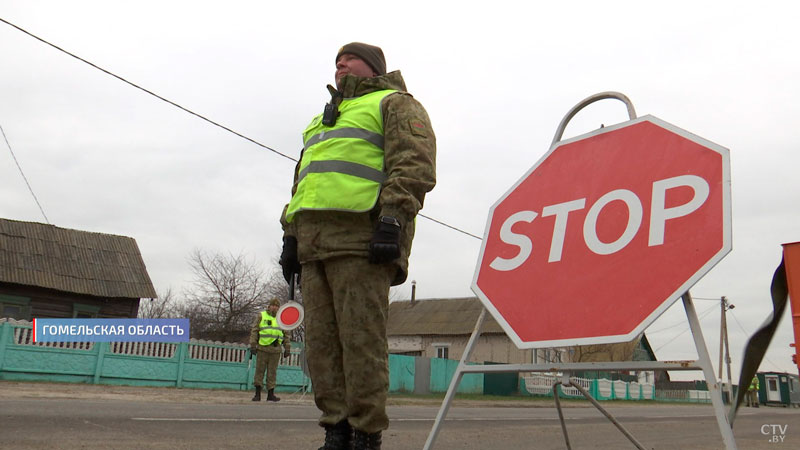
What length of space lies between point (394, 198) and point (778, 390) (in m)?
40.8

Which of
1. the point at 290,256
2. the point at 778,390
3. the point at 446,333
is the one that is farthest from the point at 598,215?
the point at 778,390

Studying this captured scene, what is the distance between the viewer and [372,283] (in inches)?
110

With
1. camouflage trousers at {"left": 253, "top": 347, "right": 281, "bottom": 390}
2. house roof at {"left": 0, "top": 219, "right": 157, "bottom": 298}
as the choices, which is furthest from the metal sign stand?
house roof at {"left": 0, "top": 219, "right": 157, "bottom": 298}

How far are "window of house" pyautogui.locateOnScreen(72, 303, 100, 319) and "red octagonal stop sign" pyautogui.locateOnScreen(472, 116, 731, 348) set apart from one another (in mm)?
24292

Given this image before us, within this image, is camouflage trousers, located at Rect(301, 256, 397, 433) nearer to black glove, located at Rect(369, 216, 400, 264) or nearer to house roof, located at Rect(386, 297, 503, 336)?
black glove, located at Rect(369, 216, 400, 264)

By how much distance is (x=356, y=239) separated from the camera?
283 cm

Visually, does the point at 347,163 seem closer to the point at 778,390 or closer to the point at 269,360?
the point at 269,360

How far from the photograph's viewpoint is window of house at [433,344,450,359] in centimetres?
3916

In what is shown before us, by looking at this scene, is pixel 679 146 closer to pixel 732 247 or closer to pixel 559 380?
pixel 732 247

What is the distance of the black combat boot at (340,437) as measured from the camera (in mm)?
2805

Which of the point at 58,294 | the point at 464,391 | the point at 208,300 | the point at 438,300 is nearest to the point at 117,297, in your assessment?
the point at 58,294

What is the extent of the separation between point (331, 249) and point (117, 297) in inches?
945

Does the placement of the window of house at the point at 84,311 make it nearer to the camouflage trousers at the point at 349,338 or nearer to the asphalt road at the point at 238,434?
the asphalt road at the point at 238,434

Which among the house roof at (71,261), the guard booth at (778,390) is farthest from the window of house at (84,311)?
the guard booth at (778,390)
